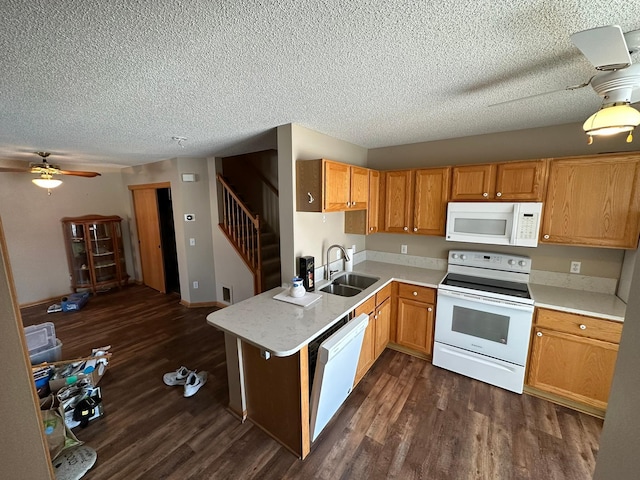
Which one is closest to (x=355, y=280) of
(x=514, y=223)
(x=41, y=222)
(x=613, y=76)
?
(x=514, y=223)

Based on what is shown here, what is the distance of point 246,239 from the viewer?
3965 millimetres

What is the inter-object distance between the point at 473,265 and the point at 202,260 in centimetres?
387

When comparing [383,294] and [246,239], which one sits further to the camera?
[246,239]

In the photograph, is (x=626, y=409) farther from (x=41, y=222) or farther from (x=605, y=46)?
(x=41, y=222)

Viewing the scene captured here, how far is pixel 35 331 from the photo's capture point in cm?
278

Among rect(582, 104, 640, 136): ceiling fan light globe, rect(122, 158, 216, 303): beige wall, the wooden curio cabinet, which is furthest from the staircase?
rect(582, 104, 640, 136): ceiling fan light globe

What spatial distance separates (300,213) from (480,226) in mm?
1769

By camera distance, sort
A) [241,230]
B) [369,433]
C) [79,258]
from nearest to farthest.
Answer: [369,433], [241,230], [79,258]

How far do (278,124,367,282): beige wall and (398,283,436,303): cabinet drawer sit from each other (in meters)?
0.91

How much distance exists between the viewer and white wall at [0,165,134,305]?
169 inches

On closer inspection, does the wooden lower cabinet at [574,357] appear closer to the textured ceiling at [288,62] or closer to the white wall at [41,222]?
the textured ceiling at [288,62]

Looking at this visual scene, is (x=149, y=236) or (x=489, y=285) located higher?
(x=149, y=236)

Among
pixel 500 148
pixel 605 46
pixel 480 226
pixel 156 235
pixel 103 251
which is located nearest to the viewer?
pixel 605 46

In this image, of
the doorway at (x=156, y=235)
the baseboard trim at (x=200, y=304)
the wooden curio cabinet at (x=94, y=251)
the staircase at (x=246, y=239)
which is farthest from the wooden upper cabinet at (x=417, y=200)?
the wooden curio cabinet at (x=94, y=251)
